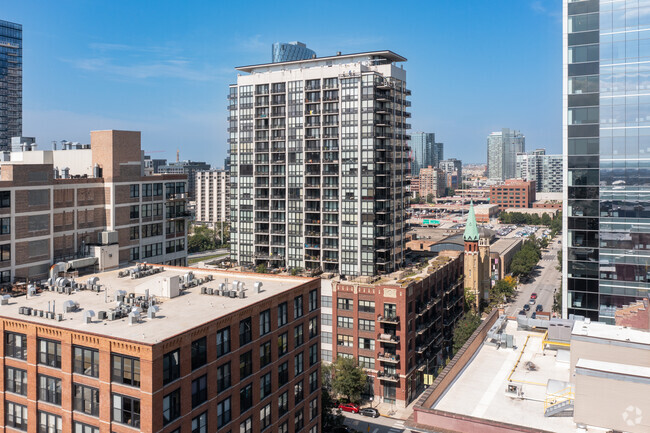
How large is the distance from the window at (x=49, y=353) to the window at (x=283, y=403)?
19546 mm

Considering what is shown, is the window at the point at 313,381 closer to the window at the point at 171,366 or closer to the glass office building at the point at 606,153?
the window at the point at 171,366

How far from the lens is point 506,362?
43.6 metres

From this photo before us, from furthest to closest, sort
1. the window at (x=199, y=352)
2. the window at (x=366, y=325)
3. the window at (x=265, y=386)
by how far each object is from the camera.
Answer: the window at (x=366, y=325), the window at (x=265, y=386), the window at (x=199, y=352)

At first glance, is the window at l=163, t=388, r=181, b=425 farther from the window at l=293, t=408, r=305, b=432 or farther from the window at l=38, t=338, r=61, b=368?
the window at l=293, t=408, r=305, b=432

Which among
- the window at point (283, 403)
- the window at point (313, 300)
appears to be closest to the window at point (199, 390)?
the window at point (283, 403)

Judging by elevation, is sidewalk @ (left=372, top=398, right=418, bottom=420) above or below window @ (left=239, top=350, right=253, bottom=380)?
below

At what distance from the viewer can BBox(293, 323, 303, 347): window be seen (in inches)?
2112

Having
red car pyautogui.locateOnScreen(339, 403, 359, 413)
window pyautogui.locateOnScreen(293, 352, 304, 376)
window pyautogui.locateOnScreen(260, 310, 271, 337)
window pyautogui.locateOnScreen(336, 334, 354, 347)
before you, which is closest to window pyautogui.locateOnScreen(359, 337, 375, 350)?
window pyautogui.locateOnScreen(336, 334, 354, 347)

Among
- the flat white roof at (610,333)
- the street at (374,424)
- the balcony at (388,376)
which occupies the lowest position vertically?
the street at (374,424)

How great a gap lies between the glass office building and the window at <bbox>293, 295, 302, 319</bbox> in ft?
121

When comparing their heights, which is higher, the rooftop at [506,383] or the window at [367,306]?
the rooftop at [506,383]

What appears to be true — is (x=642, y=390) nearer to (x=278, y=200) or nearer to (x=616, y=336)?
(x=616, y=336)

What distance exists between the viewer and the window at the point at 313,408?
56.8 meters

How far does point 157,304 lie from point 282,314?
11.2 meters
